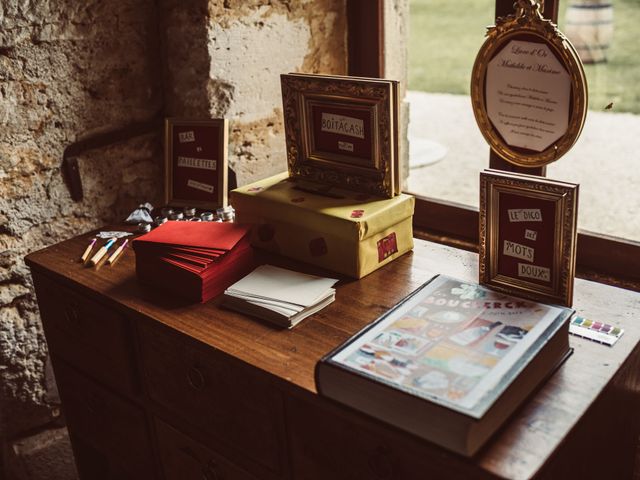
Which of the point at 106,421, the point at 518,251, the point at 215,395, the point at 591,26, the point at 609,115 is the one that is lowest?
the point at 106,421

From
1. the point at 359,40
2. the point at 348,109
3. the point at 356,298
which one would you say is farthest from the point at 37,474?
the point at 359,40

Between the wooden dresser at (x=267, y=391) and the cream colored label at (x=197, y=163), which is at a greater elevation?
the cream colored label at (x=197, y=163)

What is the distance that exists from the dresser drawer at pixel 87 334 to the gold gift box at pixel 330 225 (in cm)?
39

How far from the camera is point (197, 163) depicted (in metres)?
1.96

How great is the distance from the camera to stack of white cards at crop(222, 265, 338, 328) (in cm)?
145

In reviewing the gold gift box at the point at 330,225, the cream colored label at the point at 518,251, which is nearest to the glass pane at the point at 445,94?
the gold gift box at the point at 330,225

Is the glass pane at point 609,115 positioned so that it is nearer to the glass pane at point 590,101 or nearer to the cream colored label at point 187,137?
the glass pane at point 590,101

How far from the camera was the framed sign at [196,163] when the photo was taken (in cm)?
193

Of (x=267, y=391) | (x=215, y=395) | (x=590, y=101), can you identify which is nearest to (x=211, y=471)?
(x=215, y=395)

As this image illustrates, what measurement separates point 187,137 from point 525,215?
3.20 feet

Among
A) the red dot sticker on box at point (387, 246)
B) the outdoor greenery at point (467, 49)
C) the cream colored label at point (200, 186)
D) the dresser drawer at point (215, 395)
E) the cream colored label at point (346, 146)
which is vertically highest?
the outdoor greenery at point (467, 49)

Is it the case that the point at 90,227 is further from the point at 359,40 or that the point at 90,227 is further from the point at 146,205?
the point at 359,40

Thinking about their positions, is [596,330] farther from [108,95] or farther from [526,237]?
[108,95]

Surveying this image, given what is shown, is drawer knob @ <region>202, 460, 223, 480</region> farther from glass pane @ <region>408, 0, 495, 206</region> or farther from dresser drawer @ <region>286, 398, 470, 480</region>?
glass pane @ <region>408, 0, 495, 206</region>
